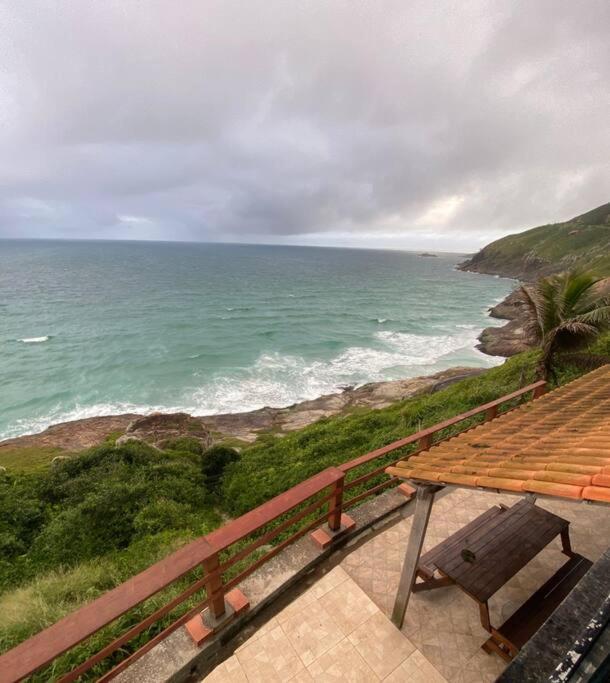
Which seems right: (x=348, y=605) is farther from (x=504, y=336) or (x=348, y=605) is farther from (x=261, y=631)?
(x=504, y=336)

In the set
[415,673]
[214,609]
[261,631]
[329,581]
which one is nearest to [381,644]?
[415,673]

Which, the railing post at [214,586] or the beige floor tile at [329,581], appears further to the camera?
the beige floor tile at [329,581]

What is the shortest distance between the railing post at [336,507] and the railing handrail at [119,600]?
0.82 m

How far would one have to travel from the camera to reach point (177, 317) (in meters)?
49.2

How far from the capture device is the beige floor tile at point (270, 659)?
11.6 ft

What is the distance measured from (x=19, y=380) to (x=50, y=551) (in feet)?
89.6

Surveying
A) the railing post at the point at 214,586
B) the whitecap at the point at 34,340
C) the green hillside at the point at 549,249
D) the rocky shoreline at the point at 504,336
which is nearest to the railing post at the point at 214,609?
the railing post at the point at 214,586

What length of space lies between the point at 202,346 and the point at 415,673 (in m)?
35.9

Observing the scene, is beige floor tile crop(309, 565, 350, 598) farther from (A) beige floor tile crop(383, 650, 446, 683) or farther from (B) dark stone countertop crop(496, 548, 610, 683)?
(B) dark stone countertop crop(496, 548, 610, 683)

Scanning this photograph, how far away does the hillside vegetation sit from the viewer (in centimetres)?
571

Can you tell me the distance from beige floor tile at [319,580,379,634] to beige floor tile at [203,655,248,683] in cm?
112

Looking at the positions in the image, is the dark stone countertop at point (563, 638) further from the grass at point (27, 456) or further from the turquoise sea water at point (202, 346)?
the turquoise sea water at point (202, 346)

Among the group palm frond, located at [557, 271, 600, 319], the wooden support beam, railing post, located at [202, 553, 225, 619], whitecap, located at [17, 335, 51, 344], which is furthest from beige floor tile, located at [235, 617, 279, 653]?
whitecap, located at [17, 335, 51, 344]

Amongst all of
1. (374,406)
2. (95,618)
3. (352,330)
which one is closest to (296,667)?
(95,618)
